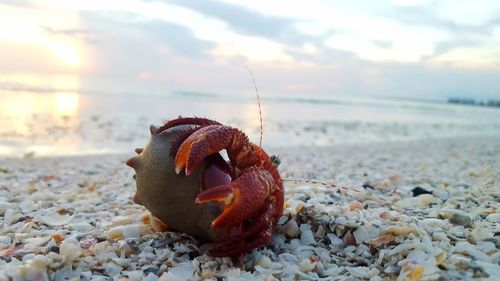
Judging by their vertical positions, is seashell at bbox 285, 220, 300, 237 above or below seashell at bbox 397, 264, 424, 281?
below

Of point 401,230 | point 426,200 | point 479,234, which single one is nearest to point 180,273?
point 401,230

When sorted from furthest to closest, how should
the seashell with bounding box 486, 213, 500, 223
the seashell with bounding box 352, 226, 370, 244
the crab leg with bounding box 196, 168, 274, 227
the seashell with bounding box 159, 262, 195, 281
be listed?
1. the seashell with bounding box 486, 213, 500, 223
2. the seashell with bounding box 352, 226, 370, 244
3. the seashell with bounding box 159, 262, 195, 281
4. the crab leg with bounding box 196, 168, 274, 227

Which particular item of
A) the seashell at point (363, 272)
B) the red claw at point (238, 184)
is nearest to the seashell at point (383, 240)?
the seashell at point (363, 272)

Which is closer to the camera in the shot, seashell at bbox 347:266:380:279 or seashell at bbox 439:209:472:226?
seashell at bbox 347:266:380:279

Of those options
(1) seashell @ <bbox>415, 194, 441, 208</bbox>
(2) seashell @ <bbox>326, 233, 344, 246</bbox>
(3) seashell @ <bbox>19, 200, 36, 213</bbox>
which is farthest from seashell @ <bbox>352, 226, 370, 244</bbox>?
(3) seashell @ <bbox>19, 200, 36, 213</bbox>

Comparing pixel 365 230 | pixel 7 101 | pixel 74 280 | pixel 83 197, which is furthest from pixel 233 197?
pixel 7 101

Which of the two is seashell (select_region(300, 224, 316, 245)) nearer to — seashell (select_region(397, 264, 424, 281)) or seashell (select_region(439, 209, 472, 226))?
seashell (select_region(397, 264, 424, 281))

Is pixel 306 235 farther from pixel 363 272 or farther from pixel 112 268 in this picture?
pixel 112 268

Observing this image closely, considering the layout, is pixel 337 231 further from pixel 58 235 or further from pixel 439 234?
pixel 58 235
